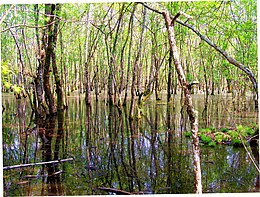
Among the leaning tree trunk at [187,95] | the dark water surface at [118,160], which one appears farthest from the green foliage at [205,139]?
the leaning tree trunk at [187,95]

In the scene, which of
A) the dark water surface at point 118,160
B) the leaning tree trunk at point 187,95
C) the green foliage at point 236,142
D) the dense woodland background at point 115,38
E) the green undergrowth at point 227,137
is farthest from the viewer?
the dense woodland background at point 115,38

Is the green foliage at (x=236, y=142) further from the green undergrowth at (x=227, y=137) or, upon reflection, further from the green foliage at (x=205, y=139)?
the green foliage at (x=205, y=139)

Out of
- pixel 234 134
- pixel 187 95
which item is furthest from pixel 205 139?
pixel 187 95

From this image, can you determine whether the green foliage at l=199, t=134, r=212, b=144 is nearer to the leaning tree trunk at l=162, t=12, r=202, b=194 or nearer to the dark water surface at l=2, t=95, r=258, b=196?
the dark water surface at l=2, t=95, r=258, b=196

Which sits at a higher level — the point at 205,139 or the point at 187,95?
the point at 187,95

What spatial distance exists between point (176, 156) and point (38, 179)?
231cm

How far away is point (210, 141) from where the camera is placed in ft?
20.2

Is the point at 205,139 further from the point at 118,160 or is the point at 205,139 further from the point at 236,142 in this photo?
the point at 118,160

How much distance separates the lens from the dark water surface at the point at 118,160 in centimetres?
408

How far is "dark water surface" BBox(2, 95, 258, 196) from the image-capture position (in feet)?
13.4

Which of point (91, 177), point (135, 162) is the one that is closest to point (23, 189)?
point (91, 177)

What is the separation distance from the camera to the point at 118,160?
17.2 feet

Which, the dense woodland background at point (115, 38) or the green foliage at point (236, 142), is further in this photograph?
the dense woodland background at point (115, 38)

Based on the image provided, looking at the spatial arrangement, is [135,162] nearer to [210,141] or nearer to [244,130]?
[210,141]
